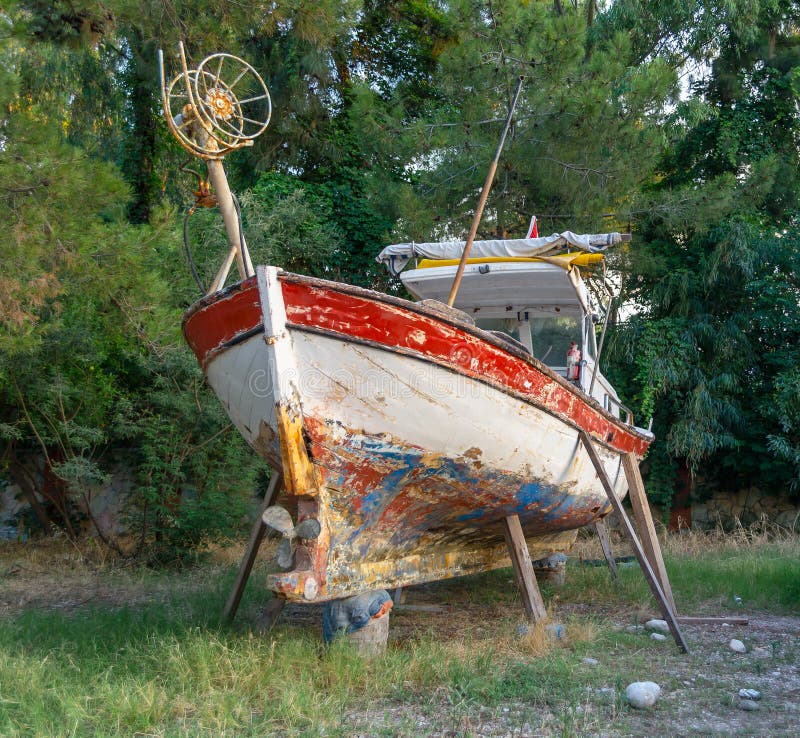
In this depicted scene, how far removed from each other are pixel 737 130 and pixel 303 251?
7329 millimetres

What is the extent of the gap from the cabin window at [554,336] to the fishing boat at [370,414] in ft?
5.42

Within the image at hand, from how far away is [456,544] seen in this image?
5.61 meters

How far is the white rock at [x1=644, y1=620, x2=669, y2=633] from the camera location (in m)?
5.58

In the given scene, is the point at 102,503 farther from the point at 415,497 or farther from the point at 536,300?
the point at 415,497

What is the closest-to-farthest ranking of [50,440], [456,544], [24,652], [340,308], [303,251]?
[340,308]
[24,652]
[456,544]
[50,440]
[303,251]

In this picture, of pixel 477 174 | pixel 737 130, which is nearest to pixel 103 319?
pixel 477 174

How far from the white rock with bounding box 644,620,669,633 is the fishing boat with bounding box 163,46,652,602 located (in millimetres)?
1099

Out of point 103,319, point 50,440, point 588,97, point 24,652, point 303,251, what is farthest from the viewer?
point 303,251

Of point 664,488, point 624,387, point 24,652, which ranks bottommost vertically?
point 664,488

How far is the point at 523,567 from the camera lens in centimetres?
546

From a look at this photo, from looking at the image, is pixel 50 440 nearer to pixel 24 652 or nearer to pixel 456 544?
pixel 24 652

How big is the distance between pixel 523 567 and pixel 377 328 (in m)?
2.17

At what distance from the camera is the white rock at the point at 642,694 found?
382 cm

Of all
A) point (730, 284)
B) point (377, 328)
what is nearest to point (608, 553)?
point (377, 328)
